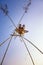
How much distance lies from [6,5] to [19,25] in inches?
43.8

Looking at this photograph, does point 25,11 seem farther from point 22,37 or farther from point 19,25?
point 22,37

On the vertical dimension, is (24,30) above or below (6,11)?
below

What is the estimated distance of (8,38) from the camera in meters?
6.94

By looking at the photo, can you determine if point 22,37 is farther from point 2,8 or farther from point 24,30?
point 2,8

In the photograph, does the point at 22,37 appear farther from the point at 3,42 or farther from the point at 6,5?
the point at 6,5

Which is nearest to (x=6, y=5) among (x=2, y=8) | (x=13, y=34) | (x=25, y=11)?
(x=2, y=8)

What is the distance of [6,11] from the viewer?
698cm

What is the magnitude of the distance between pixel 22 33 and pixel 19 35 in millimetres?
166

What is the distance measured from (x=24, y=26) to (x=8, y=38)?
94 cm

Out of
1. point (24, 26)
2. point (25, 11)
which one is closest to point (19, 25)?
point (24, 26)

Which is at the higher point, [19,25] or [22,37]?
[19,25]

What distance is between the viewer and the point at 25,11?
277 inches

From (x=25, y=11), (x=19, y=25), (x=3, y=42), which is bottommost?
(x=3, y=42)

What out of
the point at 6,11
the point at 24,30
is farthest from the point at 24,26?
the point at 6,11
